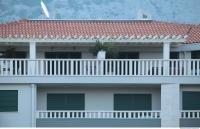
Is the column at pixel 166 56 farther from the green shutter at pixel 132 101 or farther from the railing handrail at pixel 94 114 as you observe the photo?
the green shutter at pixel 132 101

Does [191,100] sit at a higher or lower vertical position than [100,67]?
lower

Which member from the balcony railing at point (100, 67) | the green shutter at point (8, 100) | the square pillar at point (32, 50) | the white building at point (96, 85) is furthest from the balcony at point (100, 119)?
the square pillar at point (32, 50)

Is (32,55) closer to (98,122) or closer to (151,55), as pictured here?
(98,122)

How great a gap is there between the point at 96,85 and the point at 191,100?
429 cm

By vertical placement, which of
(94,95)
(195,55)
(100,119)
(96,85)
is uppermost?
(195,55)

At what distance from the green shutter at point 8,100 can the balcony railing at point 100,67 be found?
A: 0.84 metres

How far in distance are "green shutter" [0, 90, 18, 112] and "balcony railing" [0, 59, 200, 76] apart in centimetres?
84

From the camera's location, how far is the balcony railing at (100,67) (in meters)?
22.9

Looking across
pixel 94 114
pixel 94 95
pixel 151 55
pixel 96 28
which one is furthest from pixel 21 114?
pixel 151 55

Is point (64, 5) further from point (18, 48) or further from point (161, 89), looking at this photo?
point (161, 89)

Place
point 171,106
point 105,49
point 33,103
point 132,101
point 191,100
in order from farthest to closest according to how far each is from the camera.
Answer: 1. point 132,101
2. point 191,100
3. point 105,49
4. point 171,106
5. point 33,103

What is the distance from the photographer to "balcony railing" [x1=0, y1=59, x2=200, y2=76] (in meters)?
Answer: 22.9

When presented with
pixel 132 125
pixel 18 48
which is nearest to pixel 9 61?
pixel 18 48

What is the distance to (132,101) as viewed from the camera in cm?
2473
